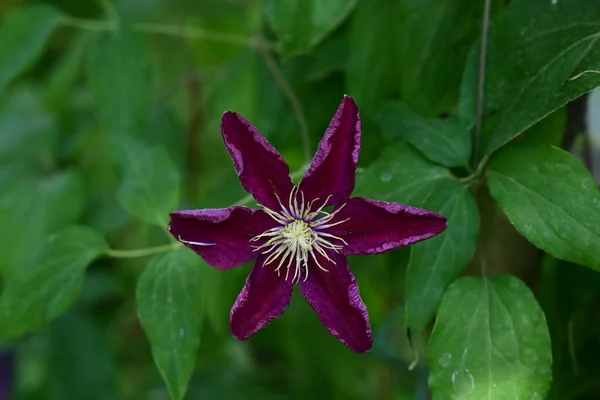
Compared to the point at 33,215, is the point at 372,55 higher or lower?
higher

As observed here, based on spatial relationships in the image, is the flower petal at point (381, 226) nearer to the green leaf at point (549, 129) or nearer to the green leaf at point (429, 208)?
the green leaf at point (429, 208)

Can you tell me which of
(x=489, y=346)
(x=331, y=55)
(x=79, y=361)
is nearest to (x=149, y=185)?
(x=331, y=55)

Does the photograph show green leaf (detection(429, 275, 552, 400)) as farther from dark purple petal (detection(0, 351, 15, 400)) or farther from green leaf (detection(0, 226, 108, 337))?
dark purple petal (detection(0, 351, 15, 400))

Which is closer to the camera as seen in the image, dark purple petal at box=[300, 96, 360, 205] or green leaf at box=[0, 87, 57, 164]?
dark purple petal at box=[300, 96, 360, 205]

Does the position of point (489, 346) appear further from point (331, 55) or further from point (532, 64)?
point (331, 55)

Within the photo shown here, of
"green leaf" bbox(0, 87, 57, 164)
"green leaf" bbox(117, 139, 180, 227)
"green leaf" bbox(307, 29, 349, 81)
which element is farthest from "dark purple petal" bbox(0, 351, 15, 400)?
"green leaf" bbox(307, 29, 349, 81)

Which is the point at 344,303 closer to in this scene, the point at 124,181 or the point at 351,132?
the point at 351,132
